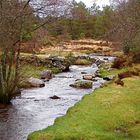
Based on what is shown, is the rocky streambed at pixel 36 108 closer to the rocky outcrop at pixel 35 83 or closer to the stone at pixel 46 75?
the rocky outcrop at pixel 35 83

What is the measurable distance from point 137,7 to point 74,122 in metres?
9.49

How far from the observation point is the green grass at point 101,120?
20.3 meters

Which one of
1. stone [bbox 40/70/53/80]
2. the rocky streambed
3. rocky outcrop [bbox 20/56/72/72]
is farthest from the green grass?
rocky outcrop [bbox 20/56/72/72]

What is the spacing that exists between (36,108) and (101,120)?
31.4 feet

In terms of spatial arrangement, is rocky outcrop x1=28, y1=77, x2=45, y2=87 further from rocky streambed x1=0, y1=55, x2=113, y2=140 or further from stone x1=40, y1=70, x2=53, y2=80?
stone x1=40, y1=70, x2=53, y2=80

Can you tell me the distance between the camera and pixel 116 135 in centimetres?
2050

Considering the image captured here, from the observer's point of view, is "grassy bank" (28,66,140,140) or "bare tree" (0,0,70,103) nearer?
"grassy bank" (28,66,140,140)

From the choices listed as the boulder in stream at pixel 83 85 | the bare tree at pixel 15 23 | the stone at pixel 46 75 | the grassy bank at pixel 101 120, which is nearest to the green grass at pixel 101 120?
the grassy bank at pixel 101 120

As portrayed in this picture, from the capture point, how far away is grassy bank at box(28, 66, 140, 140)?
66.7 feet

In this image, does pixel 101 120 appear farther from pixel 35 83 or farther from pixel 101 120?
pixel 35 83

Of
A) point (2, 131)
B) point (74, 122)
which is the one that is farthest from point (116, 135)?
point (2, 131)

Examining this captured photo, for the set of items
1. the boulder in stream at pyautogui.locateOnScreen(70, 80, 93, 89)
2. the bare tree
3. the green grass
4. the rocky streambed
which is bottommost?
the rocky streambed

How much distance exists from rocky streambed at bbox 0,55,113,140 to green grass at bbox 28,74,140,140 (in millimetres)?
2339

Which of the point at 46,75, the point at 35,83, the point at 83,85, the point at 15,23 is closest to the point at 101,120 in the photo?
the point at 15,23
